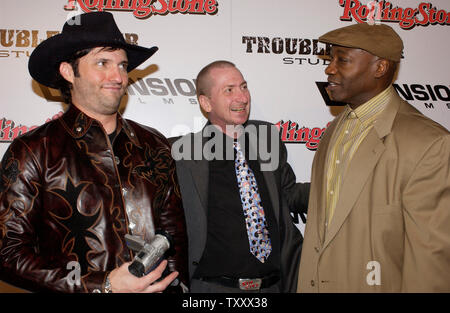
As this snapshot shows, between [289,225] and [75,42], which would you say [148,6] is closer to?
[75,42]

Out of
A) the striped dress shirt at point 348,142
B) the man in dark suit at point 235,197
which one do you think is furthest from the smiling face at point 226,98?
the striped dress shirt at point 348,142

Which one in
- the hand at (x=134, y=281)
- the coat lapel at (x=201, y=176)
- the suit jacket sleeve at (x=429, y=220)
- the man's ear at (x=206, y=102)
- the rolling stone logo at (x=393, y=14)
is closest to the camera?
the hand at (x=134, y=281)

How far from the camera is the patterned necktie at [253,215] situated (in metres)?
2.45

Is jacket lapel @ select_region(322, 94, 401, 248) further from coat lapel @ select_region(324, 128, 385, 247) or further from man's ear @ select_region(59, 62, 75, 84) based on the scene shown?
man's ear @ select_region(59, 62, 75, 84)

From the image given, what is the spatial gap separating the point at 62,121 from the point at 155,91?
1513 mm

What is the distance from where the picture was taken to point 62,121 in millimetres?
1996

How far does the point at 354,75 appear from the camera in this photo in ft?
7.10

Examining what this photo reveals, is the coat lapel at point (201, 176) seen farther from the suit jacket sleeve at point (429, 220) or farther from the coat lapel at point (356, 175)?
the suit jacket sleeve at point (429, 220)

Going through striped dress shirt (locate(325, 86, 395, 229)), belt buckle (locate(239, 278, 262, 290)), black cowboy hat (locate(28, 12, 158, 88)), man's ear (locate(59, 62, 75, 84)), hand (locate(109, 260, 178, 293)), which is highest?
black cowboy hat (locate(28, 12, 158, 88))

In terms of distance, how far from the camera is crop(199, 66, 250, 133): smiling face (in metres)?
2.68

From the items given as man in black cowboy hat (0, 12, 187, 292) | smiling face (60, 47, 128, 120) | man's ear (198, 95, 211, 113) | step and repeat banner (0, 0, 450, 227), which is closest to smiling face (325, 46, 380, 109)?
man's ear (198, 95, 211, 113)

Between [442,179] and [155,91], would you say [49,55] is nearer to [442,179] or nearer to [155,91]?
[155,91]

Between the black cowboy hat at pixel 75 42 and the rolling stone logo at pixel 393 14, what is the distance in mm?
2279

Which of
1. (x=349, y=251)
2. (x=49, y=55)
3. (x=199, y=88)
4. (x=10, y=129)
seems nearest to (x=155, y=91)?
(x=199, y=88)
